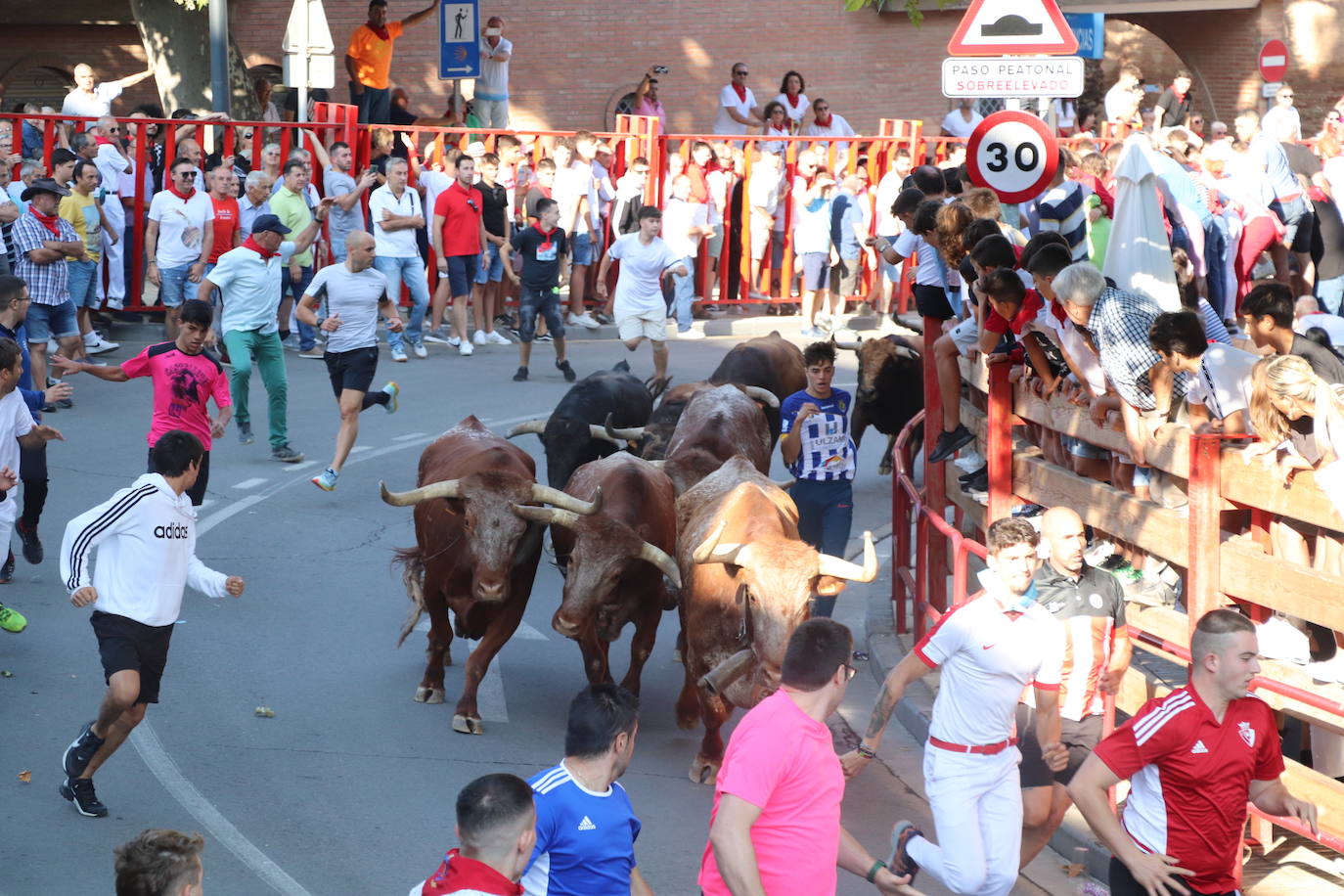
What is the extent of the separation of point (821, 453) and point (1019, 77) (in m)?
2.60

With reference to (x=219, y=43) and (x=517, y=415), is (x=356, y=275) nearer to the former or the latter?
(x=517, y=415)

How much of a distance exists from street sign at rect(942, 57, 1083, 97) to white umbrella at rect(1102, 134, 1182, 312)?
2.26ft

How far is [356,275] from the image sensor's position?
13.8m

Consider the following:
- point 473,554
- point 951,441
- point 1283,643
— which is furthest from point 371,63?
point 1283,643

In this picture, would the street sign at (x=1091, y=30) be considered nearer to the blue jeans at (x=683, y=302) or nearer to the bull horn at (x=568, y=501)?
the blue jeans at (x=683, y=302)

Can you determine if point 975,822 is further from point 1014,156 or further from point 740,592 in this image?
point 1014,156

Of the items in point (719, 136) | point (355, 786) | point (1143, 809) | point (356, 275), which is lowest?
point (355, 786)

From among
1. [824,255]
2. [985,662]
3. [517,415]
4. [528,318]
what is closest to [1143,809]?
[985,662]

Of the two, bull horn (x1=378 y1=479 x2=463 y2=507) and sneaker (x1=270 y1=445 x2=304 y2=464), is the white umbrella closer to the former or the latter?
bull horn (x1=378 y1=479 x2=463 y2=507)

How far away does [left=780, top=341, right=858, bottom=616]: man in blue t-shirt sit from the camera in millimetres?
10750

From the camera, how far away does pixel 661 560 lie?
8.66 m

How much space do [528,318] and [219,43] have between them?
18.0 ft

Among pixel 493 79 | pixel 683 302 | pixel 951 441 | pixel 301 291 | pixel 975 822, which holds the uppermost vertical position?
pixel 493 79

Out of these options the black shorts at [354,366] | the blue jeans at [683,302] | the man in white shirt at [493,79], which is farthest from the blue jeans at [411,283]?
the man in white shirt at [493,79]
